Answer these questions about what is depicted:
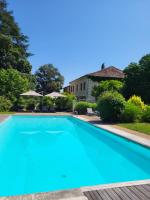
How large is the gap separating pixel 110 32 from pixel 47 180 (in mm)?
15558

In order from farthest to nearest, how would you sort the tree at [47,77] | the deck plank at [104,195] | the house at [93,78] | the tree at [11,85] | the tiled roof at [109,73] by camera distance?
1. the tree at [47,77]
2. the tiled roof at [109,73]
3. the house at [93,78]
4. the tree at [11,85]
5. the deck plank at [104,195]

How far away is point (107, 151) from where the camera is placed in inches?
364

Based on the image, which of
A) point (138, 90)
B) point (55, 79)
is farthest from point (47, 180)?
point (55, 79)

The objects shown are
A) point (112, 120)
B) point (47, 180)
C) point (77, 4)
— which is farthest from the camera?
point (112, 120)

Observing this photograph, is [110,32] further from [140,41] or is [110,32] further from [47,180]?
[47,180]

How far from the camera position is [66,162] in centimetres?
755

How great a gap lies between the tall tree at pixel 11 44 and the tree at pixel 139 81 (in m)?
16.5

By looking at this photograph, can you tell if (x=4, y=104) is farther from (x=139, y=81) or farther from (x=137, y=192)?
(x=137, y=192)

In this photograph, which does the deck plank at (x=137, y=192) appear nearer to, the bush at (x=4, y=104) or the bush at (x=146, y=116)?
the bush at (x=146, y=116)

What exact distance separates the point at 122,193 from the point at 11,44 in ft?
99.2

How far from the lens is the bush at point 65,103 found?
2598 centimetres

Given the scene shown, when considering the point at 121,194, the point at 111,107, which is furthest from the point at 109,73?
the point at 121,194

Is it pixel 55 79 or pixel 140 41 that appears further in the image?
pixel 55 79

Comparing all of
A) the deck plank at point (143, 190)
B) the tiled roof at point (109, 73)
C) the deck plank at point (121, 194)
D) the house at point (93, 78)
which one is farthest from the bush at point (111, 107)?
the tiled roof at point (109, 73)
